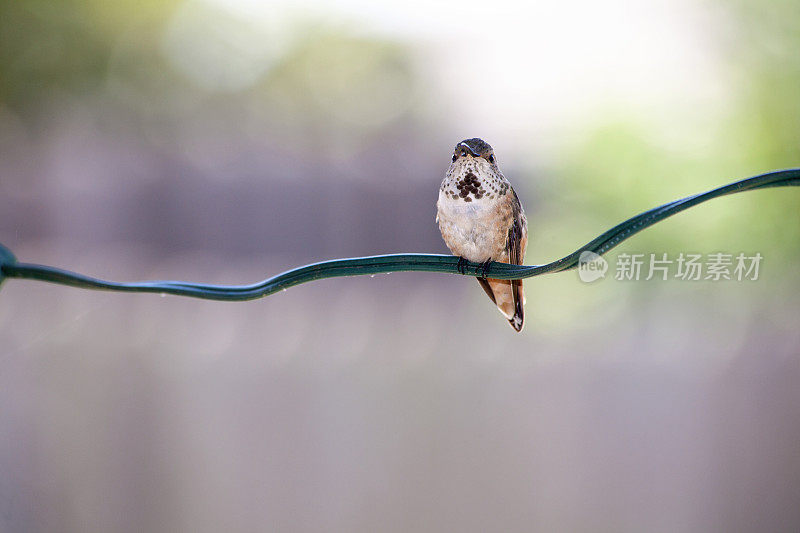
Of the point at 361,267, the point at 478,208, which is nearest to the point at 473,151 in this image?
the point at 478,208

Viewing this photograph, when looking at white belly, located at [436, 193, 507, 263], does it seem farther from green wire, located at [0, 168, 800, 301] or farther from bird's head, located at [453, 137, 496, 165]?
green wire, located at [0, 168, 800, 301]

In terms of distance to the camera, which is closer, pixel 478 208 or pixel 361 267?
pixel 361 267

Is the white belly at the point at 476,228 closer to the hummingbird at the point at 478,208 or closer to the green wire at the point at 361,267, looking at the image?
the hummingbird at the point at 478,208

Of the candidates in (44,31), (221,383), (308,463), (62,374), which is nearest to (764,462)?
(308,463)

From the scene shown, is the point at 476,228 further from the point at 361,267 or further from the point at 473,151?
the point at 361,267

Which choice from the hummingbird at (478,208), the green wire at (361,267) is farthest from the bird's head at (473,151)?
the green wire at (361,267)

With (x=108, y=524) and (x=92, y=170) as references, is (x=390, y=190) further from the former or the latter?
(x=108, y=524)
